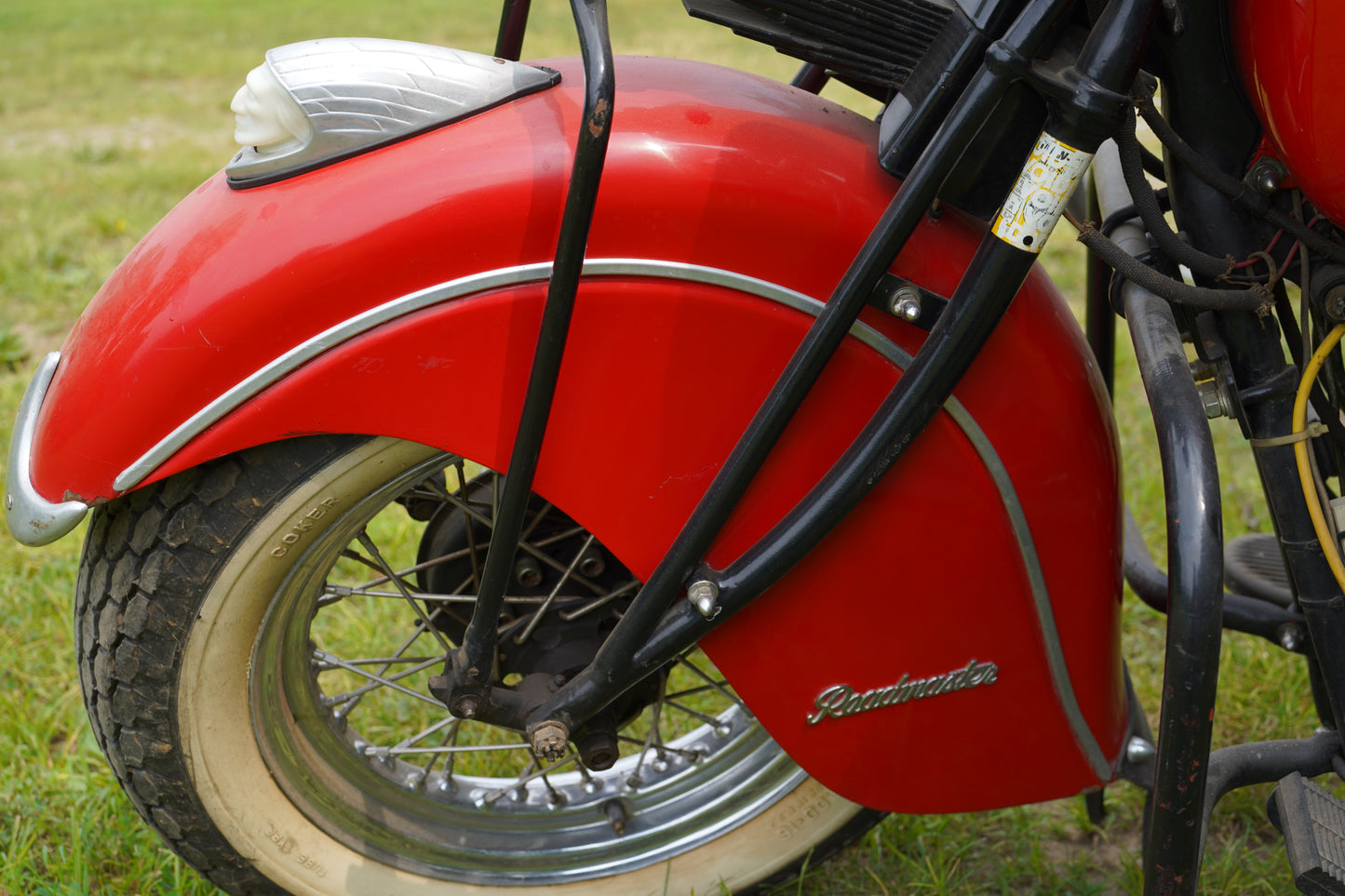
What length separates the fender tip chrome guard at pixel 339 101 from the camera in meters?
1.06

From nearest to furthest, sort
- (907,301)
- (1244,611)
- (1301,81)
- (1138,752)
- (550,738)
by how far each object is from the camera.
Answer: (1301,81), (907,301), (550,738), (1138,752), (1244,611)

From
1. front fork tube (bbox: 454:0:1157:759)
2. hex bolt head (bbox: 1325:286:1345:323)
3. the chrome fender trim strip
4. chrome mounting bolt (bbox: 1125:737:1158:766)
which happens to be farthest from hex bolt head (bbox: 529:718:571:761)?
hex bolt head (bbox: 1325:286:1345:323)

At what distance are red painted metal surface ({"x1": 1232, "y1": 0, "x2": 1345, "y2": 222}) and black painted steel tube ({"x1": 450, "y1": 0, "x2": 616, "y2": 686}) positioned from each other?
0.59 metres

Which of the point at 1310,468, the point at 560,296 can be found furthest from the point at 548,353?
the point at 1310,468

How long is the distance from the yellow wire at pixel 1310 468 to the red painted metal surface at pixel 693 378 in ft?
0.60

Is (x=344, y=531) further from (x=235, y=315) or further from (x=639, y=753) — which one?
(x=639, y=753)

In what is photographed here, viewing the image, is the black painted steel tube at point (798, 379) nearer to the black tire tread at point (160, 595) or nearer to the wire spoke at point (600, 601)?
the wire spoke at point (600, 601)

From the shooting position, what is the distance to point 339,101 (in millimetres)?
1059

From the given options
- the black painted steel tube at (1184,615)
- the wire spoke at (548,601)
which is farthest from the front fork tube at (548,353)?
the black painted steel tube at (1184,615)

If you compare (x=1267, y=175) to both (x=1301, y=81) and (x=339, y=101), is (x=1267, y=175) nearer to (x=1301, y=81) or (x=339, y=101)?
(x=1301, y=81)

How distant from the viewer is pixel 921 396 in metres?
1.05

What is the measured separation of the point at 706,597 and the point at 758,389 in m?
0.22

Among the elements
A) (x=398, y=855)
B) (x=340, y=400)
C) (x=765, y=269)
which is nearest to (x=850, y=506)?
(x=765, y=269)

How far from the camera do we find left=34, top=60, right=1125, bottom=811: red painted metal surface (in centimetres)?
102
